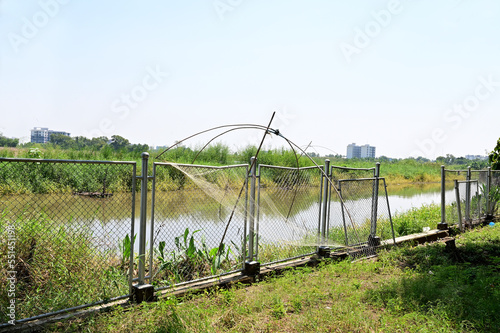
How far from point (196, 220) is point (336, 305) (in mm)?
1953

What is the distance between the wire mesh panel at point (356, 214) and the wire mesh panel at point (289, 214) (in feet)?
1.37

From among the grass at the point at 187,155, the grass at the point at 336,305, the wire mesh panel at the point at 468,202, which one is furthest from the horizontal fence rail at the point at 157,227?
the grass at the point at 187,155

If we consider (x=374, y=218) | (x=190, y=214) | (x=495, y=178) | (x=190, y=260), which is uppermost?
(x=495, y=178)

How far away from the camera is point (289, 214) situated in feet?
18.0

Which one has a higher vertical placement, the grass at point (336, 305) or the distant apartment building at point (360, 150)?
the distant apartment building at point (360, 150)

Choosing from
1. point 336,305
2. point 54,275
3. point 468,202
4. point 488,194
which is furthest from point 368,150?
point 54,275

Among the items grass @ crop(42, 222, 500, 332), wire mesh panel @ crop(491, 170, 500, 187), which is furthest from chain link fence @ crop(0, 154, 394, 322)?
wire mesh panel @ crop(491, 170, 500, 187)

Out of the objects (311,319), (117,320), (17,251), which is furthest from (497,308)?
(17,251)

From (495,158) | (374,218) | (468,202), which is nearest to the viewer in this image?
(374,218)

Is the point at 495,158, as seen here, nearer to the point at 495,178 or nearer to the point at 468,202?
the point at 495,178

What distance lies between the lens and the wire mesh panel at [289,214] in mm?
5180

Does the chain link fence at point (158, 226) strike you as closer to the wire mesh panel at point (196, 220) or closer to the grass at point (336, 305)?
the wire mesh panel at point (196, 220)

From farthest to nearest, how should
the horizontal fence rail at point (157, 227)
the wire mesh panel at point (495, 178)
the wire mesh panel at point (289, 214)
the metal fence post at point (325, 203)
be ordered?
1. the wire mesh panel at point (495, 178)
2. the metal fence post at point (325, 203)
3. the wire mesh panel at point (289, 214)
4. the horizontal fence rail at point (157, 227)

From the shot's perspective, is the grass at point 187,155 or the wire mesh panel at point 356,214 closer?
the wire mesh panel at point 356,214
